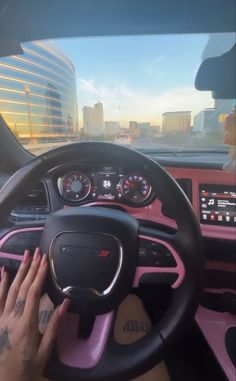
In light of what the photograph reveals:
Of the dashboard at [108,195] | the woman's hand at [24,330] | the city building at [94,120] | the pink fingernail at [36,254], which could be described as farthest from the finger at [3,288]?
the city building at [94,120]

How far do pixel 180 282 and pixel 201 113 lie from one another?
0.93 meters

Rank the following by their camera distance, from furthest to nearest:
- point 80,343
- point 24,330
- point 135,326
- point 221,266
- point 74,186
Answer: point 221,266 < point 74,186 < point 135,326 < point 80,343 < point 24,330

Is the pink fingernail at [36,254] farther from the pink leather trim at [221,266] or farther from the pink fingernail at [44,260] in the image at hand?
the pink leather trim at [221,266]

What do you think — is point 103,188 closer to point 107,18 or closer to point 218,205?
point 218,205

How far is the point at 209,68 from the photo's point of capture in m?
1.42

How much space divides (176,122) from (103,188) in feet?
1.64

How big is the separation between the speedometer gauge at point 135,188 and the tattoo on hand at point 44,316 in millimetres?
595

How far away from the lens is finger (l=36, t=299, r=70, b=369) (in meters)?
0.91

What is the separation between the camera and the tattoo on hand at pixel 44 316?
1013mm

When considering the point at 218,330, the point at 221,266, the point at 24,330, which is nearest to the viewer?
the point at 24,330

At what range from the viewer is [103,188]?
1.46 meters

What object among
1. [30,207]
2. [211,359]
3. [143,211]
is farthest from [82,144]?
[211,359]

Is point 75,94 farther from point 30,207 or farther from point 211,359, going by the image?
point 211,359

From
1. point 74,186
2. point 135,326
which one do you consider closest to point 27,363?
point 135,326
